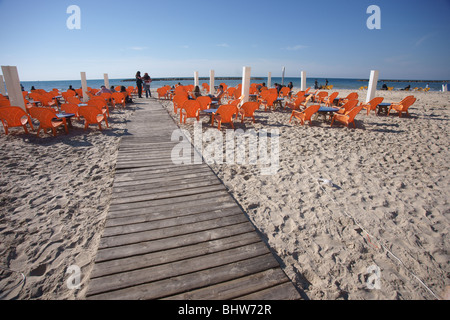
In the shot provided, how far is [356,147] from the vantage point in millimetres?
4812

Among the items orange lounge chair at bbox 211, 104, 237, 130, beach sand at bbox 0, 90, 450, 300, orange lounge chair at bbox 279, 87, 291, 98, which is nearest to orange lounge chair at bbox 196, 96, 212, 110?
orange lounge chair at bbox 211, 104, 237, 130

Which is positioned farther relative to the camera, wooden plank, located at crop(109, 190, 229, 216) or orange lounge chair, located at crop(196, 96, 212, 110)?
orange lounge chair, located at crop(196, 96, 212, 110)

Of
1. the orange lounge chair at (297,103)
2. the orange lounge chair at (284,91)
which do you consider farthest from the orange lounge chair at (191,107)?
the orange lounge chair at (284,91)

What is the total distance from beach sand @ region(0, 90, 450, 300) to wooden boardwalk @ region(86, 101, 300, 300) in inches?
6.6

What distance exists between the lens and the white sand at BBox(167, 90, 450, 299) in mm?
1800

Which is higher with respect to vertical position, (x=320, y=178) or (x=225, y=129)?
(x=225, y=129)

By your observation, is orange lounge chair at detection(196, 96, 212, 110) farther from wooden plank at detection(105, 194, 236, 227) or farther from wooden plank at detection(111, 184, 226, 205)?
wooden plank at detection(105, 194, 236, 227)

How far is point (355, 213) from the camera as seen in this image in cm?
261

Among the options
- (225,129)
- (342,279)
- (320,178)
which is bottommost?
(342,279)

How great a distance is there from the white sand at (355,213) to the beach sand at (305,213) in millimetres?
12

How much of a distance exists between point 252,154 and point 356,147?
2566 mm

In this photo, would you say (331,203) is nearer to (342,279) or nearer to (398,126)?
(342,279)

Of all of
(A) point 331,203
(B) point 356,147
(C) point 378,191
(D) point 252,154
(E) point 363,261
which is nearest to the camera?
(E) point 363,261

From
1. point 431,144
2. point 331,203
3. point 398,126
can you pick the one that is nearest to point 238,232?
point 331,203
